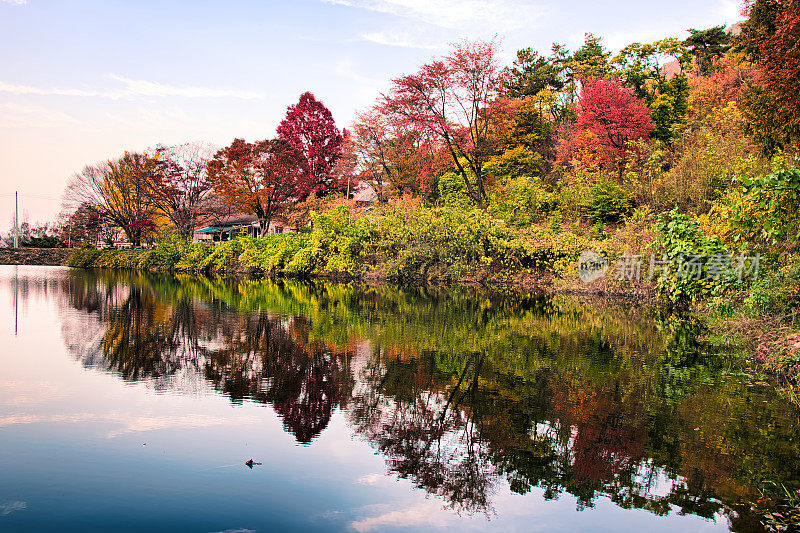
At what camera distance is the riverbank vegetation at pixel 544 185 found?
12.9 meters

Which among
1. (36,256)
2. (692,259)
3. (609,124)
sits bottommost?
(36,256)

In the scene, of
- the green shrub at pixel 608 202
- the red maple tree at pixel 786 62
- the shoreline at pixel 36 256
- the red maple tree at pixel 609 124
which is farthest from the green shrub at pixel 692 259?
the shoreline at pixel 36 256

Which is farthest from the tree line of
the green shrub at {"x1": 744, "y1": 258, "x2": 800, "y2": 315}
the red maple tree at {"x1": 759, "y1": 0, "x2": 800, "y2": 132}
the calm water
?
the calm water

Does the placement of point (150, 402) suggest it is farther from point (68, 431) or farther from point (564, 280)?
point (564, 280)

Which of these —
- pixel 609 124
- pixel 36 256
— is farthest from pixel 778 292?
pixel 36 256

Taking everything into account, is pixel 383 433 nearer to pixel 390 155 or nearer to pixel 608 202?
pixel 608 202

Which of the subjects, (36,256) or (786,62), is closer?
(786,62)

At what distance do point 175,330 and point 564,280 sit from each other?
16332 millimetres

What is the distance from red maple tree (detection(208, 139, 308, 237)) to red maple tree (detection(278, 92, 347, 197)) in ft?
17.2

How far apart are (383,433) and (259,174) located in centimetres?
3955

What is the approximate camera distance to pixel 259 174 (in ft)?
144

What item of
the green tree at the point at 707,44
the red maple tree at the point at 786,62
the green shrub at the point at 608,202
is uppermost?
the green tree at the point at 707,44

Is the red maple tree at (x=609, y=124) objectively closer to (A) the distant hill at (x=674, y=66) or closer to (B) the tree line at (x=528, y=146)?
(B) the tree line at (x=528, y=146)

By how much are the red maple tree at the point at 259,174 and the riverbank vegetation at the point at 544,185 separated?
137 millimetres
